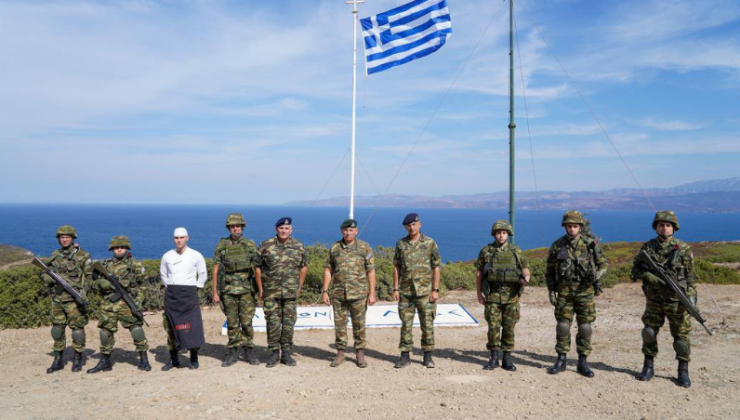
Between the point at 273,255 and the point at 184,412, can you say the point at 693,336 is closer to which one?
the point at 273,255

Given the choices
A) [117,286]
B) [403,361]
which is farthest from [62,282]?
[403,361]

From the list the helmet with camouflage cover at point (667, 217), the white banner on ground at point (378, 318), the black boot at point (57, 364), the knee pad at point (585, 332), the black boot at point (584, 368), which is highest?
the helmet with camouflage cover at point (667, 217)

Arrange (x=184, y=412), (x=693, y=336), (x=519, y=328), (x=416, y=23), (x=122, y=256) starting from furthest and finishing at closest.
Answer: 1. (x=416, y=23)
2. (x=519, y=328)
3. (x=693, y=336)
4. (x=122, y=256)
5. (x=184, y=412)

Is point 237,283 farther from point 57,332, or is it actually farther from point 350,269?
point 57,332

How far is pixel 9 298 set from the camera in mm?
9055

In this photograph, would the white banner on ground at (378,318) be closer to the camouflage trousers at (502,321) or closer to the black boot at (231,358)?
the black boot at (231,358)

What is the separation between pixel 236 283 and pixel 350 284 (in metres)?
1.65

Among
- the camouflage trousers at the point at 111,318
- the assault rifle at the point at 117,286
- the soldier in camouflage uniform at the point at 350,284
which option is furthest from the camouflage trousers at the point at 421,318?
the camouflage trousers at the point at 111,318

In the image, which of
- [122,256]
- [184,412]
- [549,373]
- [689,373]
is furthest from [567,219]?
[122,256]

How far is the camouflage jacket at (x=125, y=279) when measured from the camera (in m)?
6.43

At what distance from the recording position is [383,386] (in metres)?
5.80

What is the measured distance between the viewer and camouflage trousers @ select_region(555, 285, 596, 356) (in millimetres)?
6211

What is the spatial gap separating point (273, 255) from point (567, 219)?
4104 mm

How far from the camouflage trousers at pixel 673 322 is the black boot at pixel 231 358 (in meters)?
5.66
